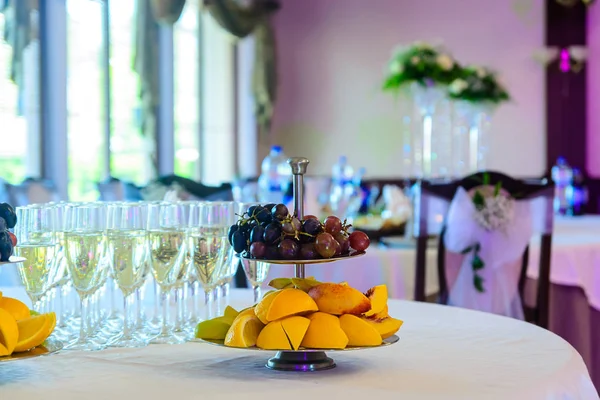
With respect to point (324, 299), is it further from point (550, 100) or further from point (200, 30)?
point (550, 100)

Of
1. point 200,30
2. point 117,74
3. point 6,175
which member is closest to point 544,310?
point 6,175

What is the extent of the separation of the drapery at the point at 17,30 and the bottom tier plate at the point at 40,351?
14.3 feet

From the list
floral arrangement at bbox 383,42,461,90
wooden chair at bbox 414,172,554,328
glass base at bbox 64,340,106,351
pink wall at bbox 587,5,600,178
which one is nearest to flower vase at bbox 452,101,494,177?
pink wall at bbox 587,5,600,178

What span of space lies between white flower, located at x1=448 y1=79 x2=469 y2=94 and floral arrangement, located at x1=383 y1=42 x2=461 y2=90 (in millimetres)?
116

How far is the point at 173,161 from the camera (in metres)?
7.05

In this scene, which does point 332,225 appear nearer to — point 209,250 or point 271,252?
point 271,252

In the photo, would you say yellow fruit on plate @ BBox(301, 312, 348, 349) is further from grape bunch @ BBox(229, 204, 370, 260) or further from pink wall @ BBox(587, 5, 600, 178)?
pink wall @ BBox(587, 5, 600, 178)

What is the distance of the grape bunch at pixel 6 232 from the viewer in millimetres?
1182

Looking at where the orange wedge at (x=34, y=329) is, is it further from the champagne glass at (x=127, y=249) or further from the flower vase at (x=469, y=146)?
the flower vase at (x=469, y=146)

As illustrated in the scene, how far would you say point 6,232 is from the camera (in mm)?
1202

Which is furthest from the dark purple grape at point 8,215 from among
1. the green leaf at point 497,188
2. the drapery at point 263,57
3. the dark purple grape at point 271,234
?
the drapery at point 263,57

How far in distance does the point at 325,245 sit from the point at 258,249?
0.09 metres

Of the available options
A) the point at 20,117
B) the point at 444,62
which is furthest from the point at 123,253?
the point at 20,117

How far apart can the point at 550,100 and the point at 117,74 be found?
3806mm
